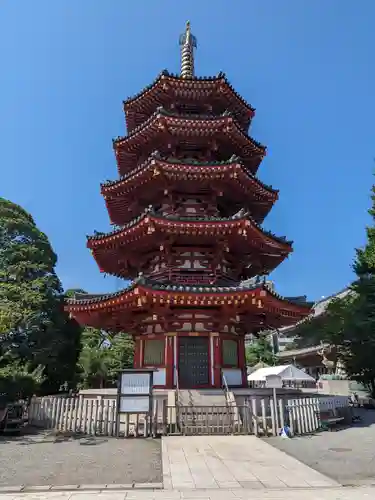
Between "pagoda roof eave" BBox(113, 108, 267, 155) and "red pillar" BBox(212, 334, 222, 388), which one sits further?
"pagoda roof eave" BBox(113, 108, 267, 155)

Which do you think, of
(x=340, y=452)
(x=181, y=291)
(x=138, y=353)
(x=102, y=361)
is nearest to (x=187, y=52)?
(x=181, y=291)

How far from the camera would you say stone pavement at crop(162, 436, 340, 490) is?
6.80 metres

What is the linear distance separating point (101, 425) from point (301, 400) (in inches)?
290

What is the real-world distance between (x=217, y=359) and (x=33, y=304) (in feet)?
49.8

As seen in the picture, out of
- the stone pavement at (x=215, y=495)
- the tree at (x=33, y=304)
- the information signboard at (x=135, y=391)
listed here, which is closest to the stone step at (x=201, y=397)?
the information signboard at (x=135, y=391)

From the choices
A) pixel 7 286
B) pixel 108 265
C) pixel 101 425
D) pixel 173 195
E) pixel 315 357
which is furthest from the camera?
pixel 315 357

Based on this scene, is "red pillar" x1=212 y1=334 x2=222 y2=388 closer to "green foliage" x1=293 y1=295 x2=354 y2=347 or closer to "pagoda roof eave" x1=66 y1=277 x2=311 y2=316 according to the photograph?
"pagoda roof eave" x1=66 y1=277 x2=311 y2=316

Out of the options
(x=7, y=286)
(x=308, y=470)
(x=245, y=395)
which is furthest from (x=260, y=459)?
(x=7, y=286)

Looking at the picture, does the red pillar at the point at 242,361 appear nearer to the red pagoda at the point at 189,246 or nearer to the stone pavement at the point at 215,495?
the red pagoda at the point at 189,246

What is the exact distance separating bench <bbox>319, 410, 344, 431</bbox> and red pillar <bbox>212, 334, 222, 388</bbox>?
169 inches

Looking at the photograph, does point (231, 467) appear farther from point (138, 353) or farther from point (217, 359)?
point (138, 353)

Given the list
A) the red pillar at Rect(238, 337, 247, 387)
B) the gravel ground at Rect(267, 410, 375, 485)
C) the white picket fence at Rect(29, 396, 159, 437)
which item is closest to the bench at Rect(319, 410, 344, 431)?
the gravel ground at Rect(267, 410, 375, 485)

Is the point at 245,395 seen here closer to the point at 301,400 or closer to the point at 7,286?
the point at 301,400

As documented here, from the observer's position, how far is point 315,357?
42312mm
